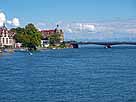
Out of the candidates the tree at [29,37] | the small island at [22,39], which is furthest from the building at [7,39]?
the tree at [29,37]

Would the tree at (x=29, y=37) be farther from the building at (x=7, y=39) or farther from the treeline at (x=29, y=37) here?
the building at (x=7, y=39)

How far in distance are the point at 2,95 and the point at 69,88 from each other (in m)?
7.43

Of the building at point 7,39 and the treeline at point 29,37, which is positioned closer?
the treeline at point 29,37

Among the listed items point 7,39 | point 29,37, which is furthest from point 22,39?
point 7,39

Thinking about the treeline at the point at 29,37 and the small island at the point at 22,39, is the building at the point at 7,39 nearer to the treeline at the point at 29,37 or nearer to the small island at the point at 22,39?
the small island at the point at 22,39

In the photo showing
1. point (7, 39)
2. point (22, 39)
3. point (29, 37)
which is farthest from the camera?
point (7, 39)

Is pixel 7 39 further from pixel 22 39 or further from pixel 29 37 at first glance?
pixel 29 37

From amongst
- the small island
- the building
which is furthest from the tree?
the building

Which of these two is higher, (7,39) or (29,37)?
(29,37)

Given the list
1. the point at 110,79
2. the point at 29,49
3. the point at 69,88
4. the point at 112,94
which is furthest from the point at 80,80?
the point at 29,49

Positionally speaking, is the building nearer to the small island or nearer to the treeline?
the small island

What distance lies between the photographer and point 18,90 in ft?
154

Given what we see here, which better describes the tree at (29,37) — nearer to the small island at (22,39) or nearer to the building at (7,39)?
the small island at (22,39)

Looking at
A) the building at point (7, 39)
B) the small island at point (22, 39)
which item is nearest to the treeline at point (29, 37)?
the small island at point (22, 39)
